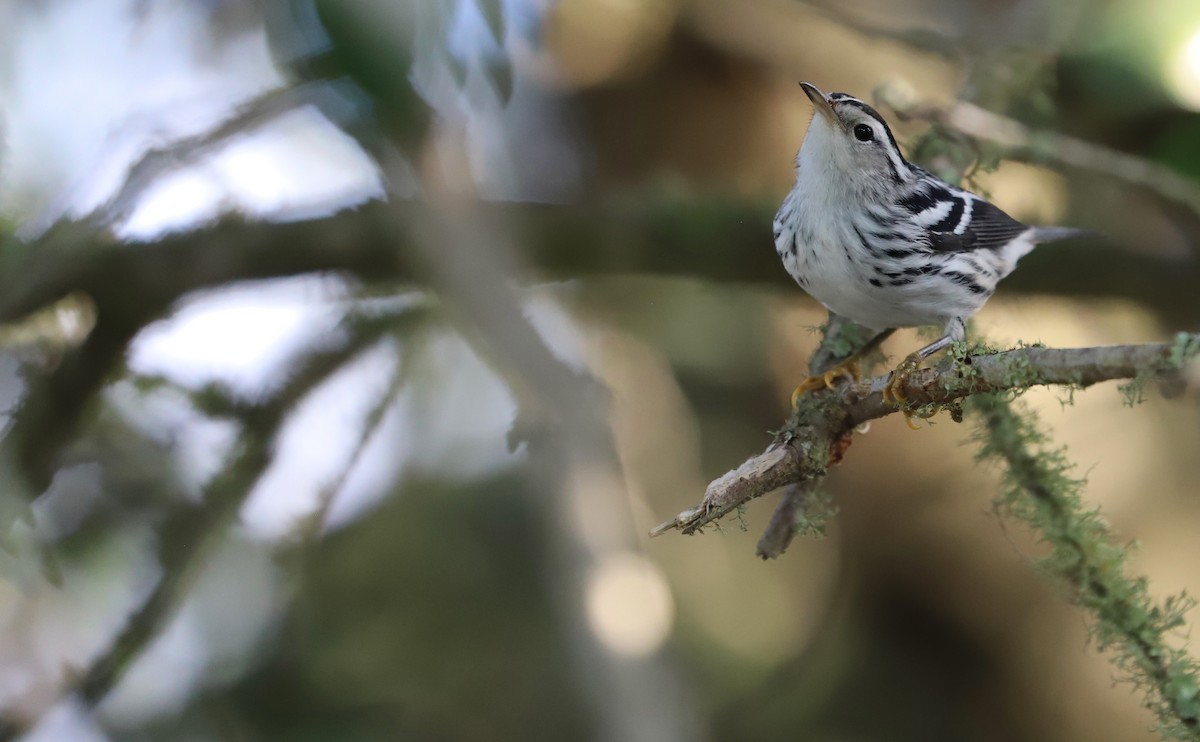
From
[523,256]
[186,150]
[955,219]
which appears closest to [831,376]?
[955,219]

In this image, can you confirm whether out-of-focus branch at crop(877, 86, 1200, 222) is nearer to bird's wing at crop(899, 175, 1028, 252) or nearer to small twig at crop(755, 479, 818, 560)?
bird's wing at crop(899, 175, 1028, 252)

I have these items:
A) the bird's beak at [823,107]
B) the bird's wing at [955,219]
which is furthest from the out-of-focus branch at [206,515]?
the bird's wing at [955,219]

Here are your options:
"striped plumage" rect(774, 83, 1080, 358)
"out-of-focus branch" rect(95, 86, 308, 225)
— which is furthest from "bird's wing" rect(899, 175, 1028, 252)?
"out-of-focus branch" rect(95, 86, 308, 225)

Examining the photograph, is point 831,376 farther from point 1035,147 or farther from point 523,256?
point 523,256

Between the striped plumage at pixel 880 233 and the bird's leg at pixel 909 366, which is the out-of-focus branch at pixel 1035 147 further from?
the bird's leg at pixel 909 366

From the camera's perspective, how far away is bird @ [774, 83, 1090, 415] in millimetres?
1922

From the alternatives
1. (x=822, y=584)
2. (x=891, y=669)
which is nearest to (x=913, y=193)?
(x=822, y=584)

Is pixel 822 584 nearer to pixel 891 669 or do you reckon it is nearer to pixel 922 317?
pixel 891 669

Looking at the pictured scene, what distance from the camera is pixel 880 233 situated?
1991 mm

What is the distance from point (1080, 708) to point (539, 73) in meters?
2.94

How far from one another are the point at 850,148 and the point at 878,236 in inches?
9.9

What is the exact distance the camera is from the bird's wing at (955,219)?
2.07 m

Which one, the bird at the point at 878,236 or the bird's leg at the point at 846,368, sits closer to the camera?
the bird at the point at 878,236

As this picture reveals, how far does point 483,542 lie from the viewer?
11.8ft
